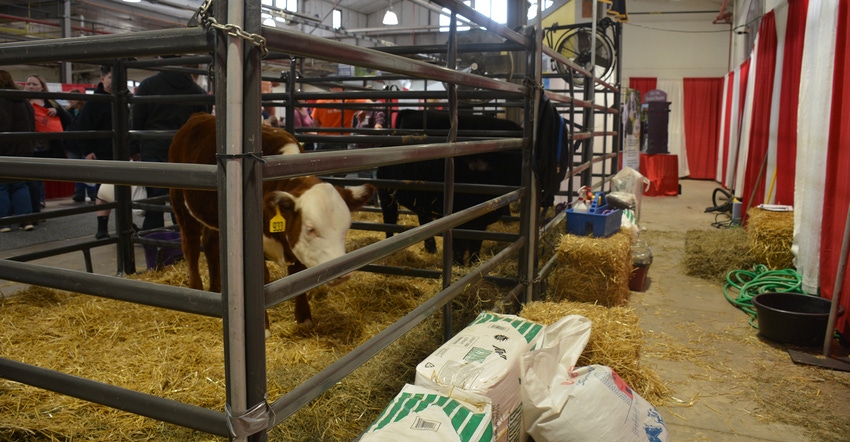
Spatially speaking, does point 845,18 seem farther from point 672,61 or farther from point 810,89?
point 672,61

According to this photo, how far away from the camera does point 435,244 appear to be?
4898 mm

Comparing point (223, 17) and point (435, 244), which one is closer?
point (223, 17)

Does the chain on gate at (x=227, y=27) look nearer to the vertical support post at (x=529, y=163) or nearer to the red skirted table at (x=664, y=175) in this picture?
the vertical support post at (x=529, y=163)

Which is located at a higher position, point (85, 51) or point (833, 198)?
point (85, 51)

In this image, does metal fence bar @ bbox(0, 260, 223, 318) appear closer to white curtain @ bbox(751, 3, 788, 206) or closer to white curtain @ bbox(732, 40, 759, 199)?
white curtain @ bbox(751, 3, 788, 206)

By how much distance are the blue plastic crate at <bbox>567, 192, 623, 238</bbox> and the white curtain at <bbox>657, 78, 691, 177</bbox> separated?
14.0 m

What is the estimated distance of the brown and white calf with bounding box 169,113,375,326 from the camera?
2570mm

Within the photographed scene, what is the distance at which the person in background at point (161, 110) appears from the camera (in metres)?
4.49

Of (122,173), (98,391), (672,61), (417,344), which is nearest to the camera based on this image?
(122,173)

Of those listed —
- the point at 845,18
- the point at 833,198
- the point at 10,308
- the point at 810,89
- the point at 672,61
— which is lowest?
the point at 10,308

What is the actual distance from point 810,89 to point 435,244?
295cm

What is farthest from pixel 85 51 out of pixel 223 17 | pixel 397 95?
pixel 397 95

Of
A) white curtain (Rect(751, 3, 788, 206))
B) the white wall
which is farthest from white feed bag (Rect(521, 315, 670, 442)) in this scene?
the white wall

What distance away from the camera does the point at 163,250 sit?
4258 mm
